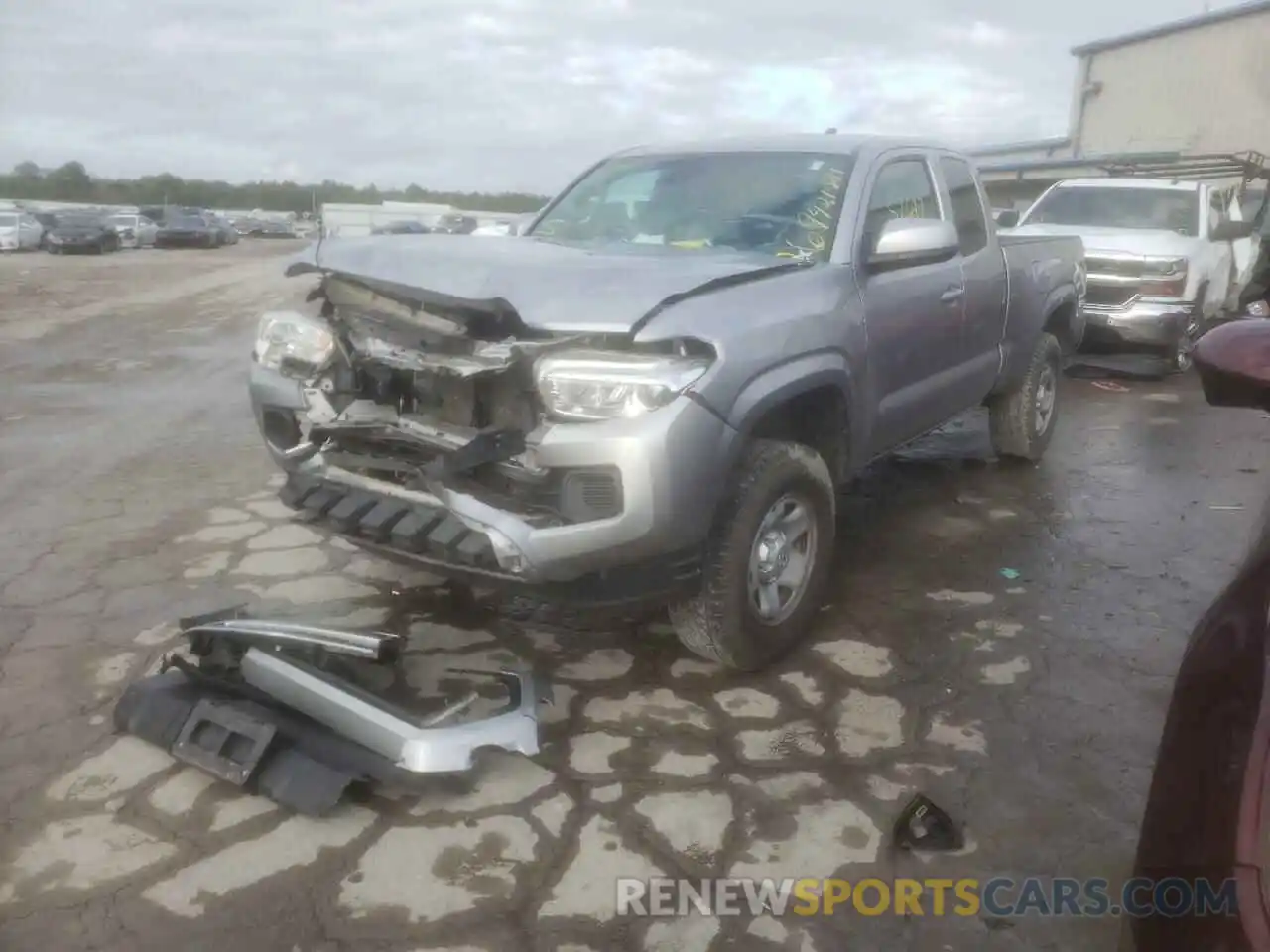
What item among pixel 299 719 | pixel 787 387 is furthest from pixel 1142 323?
pixel 299 719

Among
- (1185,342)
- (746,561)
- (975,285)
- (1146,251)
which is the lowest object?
(746,561)

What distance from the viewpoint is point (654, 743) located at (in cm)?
318

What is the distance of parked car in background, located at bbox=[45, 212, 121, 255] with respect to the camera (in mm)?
28641

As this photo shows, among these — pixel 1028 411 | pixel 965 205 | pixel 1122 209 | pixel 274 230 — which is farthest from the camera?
pixel 274 230

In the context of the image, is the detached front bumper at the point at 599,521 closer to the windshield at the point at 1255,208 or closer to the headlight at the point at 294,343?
the headlight at the point at 294,343

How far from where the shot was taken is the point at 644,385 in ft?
9.57

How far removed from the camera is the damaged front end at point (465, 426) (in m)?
2.92

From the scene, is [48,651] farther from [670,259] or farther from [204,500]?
[670,259]

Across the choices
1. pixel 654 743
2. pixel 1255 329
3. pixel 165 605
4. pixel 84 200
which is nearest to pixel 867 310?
pixel 654 743

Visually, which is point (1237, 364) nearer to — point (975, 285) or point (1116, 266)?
point (975, 285)

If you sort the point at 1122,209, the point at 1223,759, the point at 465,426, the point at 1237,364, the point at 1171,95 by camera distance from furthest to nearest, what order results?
the point at 1171,95 → the point at 1122,209 → the point at 465,426 → the point at 1237,364 → the point at 1223,759

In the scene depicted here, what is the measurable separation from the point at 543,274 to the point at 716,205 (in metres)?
1.26

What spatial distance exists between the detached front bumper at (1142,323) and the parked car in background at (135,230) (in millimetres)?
34224

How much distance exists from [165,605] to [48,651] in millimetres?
475
